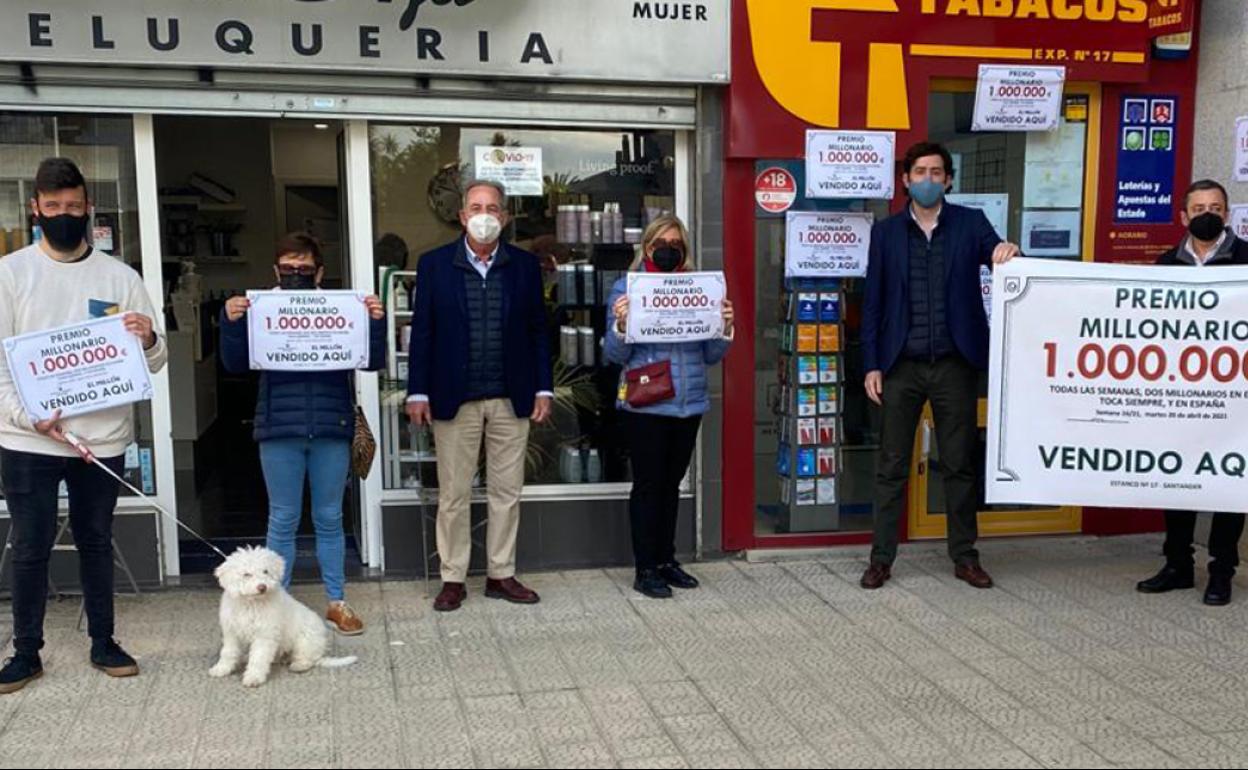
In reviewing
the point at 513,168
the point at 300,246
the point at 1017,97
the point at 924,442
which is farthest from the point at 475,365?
the point at 1017,97

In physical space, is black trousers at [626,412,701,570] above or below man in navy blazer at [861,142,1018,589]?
below

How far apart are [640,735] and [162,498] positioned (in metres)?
2.93

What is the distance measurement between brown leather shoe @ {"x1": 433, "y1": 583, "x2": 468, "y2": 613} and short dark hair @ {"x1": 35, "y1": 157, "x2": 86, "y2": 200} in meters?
2.29

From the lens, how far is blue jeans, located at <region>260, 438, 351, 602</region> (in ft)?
14.6

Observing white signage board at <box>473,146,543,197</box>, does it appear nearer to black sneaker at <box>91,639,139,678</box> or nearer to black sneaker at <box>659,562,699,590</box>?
black sneaker at <box>659,562,699,590</box>

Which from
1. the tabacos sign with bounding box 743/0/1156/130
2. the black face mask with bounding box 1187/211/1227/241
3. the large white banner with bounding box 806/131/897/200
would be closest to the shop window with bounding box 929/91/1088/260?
the tabacos sign with bounding box 743/0/1156/130

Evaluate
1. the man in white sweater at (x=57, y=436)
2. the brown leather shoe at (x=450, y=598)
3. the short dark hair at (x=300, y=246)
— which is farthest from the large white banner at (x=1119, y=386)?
the man in white sweater at (x=57, y=436)

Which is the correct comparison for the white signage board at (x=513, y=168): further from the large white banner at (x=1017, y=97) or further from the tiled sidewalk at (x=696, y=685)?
the large white banner at (x=1017, y=97)

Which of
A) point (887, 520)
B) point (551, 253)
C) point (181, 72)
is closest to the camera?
point (181, 72)

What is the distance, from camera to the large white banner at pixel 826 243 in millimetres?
5613

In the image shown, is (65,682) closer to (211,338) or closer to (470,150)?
(470,150)

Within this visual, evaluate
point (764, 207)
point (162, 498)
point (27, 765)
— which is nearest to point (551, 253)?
point (764, 207)

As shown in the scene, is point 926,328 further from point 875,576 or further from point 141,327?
point 141,327

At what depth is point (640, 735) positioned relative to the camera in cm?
366
